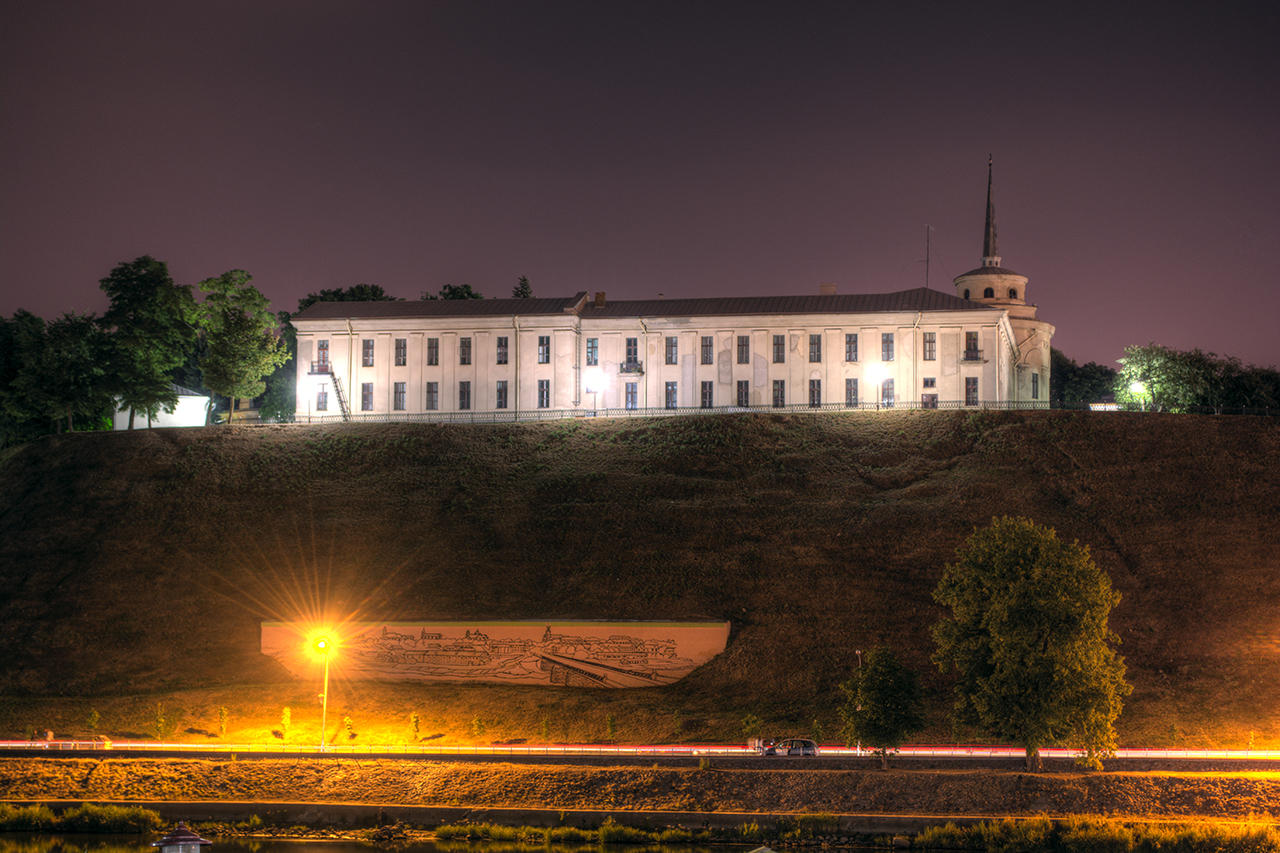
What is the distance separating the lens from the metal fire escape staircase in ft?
260

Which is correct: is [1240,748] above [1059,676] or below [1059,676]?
below

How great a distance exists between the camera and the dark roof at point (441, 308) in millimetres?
81688

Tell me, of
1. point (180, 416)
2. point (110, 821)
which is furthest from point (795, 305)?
point (110, 821)

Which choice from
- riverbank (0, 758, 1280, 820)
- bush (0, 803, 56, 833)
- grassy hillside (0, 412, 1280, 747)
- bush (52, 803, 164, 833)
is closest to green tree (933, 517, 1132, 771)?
riverbank (0, 758, 1280, 820)

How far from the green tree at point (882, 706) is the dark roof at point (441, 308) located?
47.4 meters

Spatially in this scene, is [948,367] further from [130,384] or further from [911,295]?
[130,384]

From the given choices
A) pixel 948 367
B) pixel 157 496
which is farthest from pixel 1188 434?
pixel 157 496

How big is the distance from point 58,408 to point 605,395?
1312 inches

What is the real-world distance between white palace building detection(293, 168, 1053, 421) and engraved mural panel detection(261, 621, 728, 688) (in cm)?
3038

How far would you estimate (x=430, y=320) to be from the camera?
263 feet

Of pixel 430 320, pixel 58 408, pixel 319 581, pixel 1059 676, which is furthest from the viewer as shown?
pixel 430 320

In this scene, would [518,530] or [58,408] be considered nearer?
[518,530]

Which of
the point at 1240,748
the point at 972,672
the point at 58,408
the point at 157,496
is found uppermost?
the point at 58,408

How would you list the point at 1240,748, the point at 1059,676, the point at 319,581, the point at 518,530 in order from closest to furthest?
the point at 1059,676
the point at 1240,748
the point at 319,581
the point at 518,530
